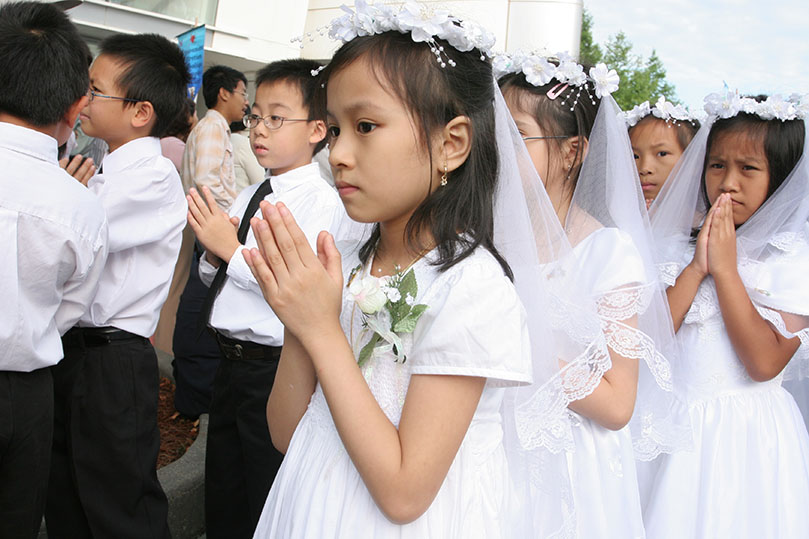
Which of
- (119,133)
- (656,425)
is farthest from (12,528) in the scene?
(656,425)

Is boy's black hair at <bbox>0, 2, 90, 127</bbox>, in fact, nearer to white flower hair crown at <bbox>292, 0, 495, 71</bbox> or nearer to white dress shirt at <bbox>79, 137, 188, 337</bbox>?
white dress shirt at <bbox>79, 137, 188, 337</bbox>

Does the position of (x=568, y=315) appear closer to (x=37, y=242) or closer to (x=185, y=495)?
(x=37, y=242)

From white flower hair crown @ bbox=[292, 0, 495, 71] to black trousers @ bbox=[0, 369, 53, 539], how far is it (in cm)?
154

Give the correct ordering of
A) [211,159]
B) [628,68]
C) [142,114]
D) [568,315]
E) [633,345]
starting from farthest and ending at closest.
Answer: [628,68]
[211,159]
[142,114]
[633,345]
[568,315]

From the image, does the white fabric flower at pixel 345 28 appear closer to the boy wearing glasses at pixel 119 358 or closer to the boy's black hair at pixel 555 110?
the boy's black hair at pixel 555 110

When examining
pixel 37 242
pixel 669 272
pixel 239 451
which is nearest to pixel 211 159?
pixel 239 451

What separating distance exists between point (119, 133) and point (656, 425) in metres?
2.46

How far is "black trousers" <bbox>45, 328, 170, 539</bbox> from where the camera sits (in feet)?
8.55

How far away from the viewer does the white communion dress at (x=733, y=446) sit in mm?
2486

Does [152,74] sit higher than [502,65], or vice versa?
[502,65]

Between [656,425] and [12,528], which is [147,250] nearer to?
[12,528]

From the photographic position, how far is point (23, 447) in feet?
7.13

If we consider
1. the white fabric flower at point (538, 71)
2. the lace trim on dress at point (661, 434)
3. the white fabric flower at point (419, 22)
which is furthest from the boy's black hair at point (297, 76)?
the lace trim on dress at point (661, 434)

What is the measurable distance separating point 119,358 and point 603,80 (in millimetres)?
2081
